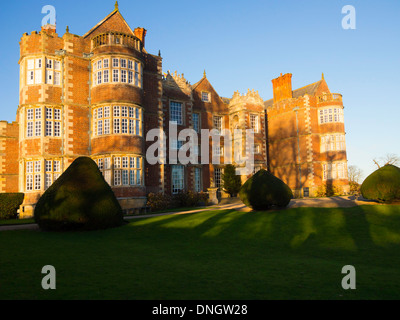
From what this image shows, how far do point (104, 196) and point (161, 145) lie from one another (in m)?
14.2


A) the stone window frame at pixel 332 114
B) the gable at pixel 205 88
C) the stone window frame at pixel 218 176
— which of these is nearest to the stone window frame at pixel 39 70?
the gable at pixel 205 88

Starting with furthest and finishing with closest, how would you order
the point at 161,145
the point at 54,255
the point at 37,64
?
the point at 161,145
the point at 37,64
the point at 54,255

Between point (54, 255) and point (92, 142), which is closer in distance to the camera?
point (54, 255)

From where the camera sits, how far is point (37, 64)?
2597 cm

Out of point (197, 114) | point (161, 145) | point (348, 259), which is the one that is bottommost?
point (348, 259)

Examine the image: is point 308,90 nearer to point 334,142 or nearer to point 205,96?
point 334,142

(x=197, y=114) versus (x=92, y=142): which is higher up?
(x=197, y=114)

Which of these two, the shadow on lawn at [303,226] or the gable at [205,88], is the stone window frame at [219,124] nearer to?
the gable at [205,88]

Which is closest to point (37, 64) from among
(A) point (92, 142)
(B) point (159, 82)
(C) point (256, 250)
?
(A) point (92, 142)

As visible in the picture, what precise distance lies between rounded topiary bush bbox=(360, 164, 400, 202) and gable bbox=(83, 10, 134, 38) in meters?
22.6

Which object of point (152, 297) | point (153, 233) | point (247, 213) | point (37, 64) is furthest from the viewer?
point (37, 64)

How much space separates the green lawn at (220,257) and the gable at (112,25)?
60.5 feet

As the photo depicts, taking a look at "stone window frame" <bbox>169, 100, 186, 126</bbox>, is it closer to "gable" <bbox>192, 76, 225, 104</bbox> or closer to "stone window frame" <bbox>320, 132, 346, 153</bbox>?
"gable" <bbox>192, 76, 225, 104</bbox>
